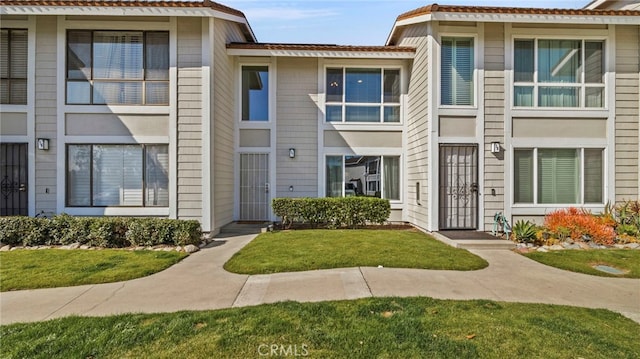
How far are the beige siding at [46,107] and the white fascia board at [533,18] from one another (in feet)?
34.0

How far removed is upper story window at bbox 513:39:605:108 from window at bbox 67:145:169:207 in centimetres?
1030

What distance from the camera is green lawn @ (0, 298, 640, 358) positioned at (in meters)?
2.76

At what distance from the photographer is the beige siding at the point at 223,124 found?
28.1 ft

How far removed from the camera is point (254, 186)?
33.9ft

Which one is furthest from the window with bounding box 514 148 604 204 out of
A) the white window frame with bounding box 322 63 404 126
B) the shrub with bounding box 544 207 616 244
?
the white window frame with bounding box 322 63 404 126

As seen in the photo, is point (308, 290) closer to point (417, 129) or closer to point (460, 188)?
point (460, 188)

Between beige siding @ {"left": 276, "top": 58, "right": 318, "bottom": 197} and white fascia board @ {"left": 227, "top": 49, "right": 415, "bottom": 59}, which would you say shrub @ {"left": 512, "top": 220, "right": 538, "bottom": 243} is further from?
white fascia board @ {"left": 227, "top": 49, "right": 415, "bottom": 59}

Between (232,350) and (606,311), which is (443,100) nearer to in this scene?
(606,311)

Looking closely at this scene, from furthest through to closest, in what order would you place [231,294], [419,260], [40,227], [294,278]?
[40,227] → [419,260] → [294,278] → [231,294]

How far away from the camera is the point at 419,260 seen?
19.1 feet

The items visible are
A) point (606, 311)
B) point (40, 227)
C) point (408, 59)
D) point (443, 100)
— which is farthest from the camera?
point (408, 59)

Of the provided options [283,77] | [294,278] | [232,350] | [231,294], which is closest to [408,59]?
[283,77]

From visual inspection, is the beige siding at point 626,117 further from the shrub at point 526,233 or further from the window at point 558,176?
the shrub at point 526,233

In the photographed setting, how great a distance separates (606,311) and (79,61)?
1206 cm
